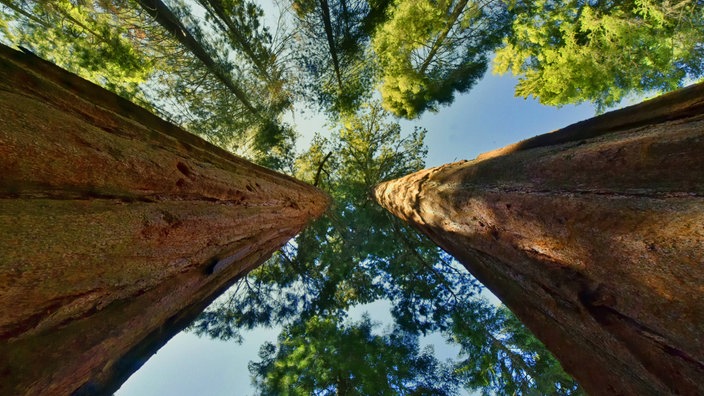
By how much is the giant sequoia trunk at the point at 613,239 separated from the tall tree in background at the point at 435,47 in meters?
9.43

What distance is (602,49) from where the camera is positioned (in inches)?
420

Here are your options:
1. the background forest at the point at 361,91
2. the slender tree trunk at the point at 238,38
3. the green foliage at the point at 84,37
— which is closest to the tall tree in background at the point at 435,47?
the background forest at the point at 361,91

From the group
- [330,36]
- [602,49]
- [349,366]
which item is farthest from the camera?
[602,49]

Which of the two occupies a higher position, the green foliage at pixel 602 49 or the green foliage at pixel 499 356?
the green foliage at pixel 602 49

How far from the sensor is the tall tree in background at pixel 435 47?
1133cm

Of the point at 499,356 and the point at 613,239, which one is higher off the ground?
the point at 613,239

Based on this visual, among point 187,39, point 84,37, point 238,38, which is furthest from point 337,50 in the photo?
point 84,37

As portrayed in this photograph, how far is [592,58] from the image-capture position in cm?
1060

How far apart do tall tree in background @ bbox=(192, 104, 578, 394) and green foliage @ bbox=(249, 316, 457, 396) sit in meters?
0.07

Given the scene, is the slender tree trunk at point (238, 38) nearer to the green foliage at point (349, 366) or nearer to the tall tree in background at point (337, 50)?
the tall tree in background at point (337, 50)

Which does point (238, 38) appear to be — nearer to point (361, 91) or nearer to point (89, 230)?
point (361, 91)

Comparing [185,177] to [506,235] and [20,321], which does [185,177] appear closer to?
[20,321]

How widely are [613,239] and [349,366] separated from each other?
27.5 feet

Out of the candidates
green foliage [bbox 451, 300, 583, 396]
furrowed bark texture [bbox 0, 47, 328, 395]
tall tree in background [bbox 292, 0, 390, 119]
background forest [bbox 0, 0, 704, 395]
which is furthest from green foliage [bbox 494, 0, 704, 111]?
furrowed bark texture [bbox 0, 47, 328, 395]
